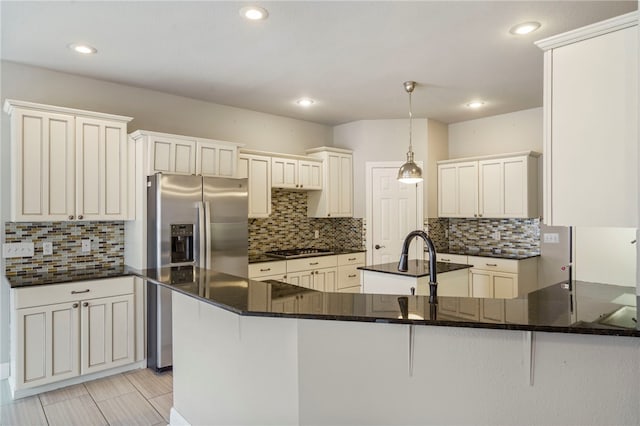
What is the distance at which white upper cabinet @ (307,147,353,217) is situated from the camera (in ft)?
17.9

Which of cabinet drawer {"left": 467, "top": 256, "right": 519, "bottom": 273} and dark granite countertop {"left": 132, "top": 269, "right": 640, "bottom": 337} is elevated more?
dark granite countertop {"left": 132, "top": 269, "right": 640, "bottom": 337}

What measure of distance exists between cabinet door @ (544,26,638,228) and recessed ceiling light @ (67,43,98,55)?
127 inches

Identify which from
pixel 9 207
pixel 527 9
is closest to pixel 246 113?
pixel 9 207

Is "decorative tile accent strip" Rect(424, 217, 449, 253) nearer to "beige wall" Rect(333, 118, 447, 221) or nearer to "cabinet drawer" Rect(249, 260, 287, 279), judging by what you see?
"beige wall" Rect(333, 118, 447, 221)

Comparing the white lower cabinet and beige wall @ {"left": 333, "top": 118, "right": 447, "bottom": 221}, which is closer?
the white lower cabinet

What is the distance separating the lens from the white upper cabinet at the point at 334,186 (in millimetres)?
5465

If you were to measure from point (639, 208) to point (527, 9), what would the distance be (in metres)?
1.55

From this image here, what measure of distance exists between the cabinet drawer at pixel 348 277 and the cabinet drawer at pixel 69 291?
8.55ft

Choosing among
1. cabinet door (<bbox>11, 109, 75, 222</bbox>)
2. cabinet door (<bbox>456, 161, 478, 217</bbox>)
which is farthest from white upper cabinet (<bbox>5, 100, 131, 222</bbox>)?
cabinet door (<bbox>456, 161, 478, 217</bbox>)

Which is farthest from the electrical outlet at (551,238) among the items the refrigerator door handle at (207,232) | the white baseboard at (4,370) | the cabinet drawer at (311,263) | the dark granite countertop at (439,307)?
the white baseboard at (4,370)

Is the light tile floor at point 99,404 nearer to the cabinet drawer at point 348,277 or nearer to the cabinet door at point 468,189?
the cabinet drawer at point 348,277

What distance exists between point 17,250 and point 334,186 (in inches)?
143

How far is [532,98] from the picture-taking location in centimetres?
457

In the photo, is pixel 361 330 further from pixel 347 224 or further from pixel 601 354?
pixel 347 224
